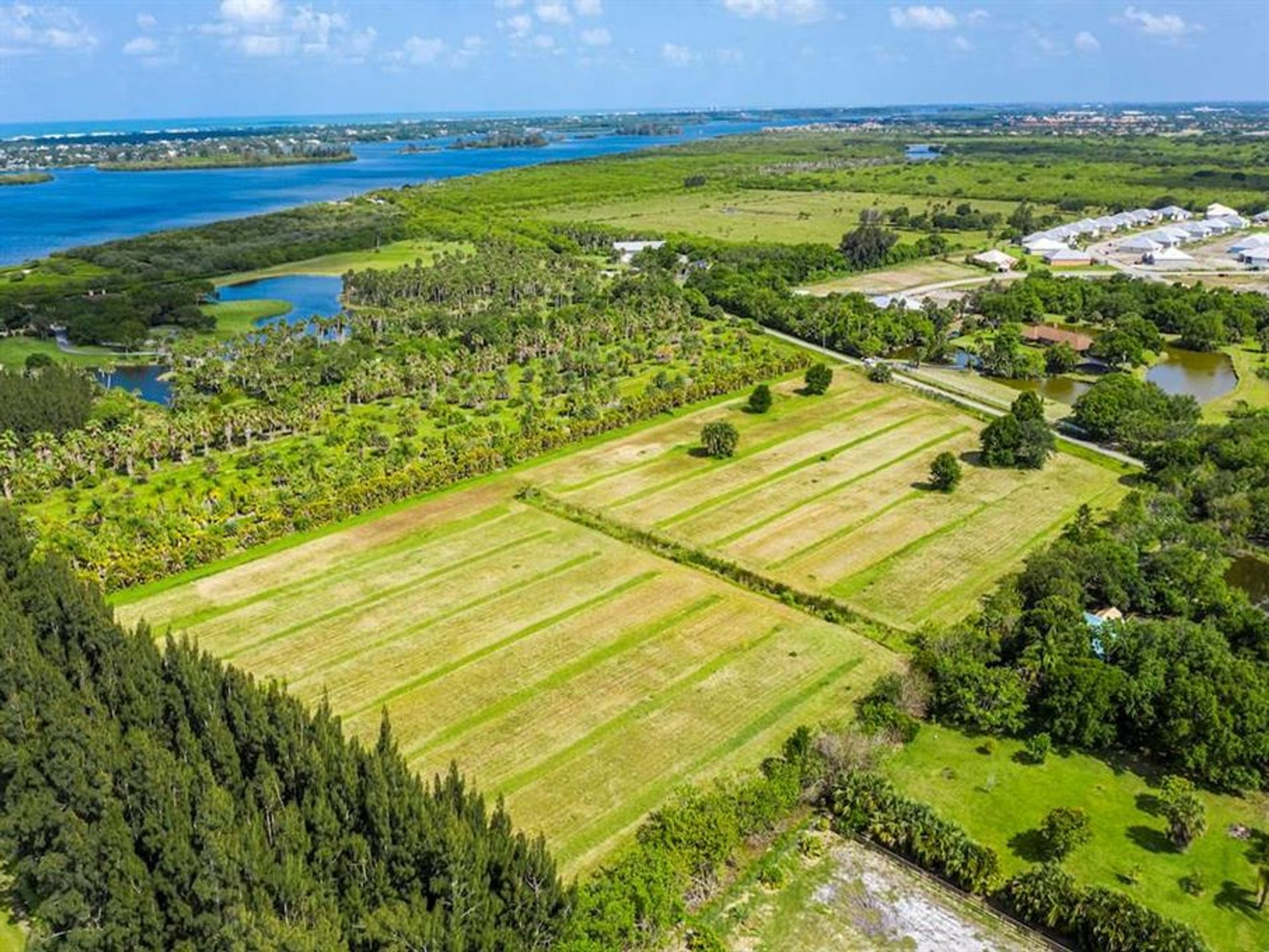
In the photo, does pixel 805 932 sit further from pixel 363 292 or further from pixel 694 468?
pixel 363 292

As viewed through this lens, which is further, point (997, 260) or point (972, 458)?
point (997, 260)

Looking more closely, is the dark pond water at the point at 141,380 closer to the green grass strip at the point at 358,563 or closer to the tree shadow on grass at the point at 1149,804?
the green grass strip at the point at 358,563

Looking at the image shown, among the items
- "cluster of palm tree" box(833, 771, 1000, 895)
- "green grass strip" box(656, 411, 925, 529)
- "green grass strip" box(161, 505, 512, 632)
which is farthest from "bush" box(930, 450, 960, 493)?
"cluster of palm tree" box(833, 771, 1000, 895)

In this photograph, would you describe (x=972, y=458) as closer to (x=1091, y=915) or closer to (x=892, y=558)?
(x=892, y=558)

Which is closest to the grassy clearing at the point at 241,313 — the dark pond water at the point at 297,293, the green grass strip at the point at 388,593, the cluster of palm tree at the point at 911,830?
the dark pond water at the point at 297,293

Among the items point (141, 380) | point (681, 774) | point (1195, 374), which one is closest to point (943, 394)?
point (1195, 374)
